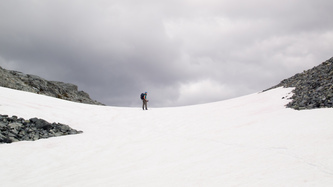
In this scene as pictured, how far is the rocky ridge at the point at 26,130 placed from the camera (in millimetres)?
10665

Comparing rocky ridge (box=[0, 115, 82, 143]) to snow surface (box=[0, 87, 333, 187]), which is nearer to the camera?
snow surface (box=[0, 87, 333, 187])

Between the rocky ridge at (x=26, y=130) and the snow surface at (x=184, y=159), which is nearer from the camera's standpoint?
the snow surface at (x=184, y=159)

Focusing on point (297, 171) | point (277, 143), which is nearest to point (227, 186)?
point (297, 171)

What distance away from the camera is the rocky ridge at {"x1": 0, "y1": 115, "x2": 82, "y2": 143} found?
10665 millimetres

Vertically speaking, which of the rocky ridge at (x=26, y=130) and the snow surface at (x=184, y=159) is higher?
the rocky ridge at (x=26, y=130)

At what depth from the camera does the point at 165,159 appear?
753 cm

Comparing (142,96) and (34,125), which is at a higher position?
(142,96)

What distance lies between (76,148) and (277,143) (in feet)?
27.3

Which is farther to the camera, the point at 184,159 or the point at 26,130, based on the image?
the point at 26,130

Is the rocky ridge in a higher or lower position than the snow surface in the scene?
higher

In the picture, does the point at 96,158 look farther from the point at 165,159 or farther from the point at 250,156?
the point at 250,156

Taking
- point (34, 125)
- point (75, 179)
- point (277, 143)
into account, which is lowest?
point (75, 179)

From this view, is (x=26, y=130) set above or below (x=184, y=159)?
above

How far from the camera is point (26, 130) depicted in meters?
11.6
